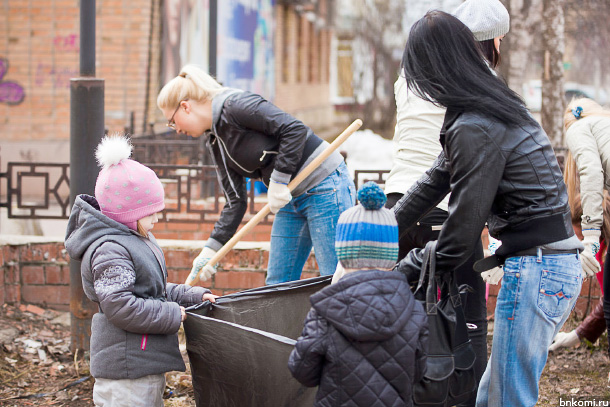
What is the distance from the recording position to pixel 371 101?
22.9 metres

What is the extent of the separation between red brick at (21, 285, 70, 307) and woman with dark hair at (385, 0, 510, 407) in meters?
2.67

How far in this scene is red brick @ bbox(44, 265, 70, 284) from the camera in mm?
5176

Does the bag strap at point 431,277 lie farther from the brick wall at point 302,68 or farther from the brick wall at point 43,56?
the brick wall at point 302,68

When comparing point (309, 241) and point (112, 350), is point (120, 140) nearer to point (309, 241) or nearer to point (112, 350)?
point (112, 350)

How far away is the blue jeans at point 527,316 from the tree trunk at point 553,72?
24.6ft

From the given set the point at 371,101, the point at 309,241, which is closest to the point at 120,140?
the point at 309,241

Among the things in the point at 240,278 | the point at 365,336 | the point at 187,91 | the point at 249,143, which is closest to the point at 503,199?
the point at 365,336

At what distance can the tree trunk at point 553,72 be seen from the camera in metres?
9.78

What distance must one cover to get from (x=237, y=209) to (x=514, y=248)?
5.88 feet

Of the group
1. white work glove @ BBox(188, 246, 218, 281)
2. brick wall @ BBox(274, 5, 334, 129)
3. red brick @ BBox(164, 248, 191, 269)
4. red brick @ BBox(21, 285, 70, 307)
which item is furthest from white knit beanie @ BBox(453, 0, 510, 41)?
brick wall @ BBox(274, 5, 334, 129)

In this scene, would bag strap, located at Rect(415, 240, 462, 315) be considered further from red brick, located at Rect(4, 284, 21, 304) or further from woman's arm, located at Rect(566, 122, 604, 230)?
red brick, located at Rect(4, 284, 21, 304)

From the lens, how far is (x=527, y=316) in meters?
2.60

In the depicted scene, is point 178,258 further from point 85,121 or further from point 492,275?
point 492,275

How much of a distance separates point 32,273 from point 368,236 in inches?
136
